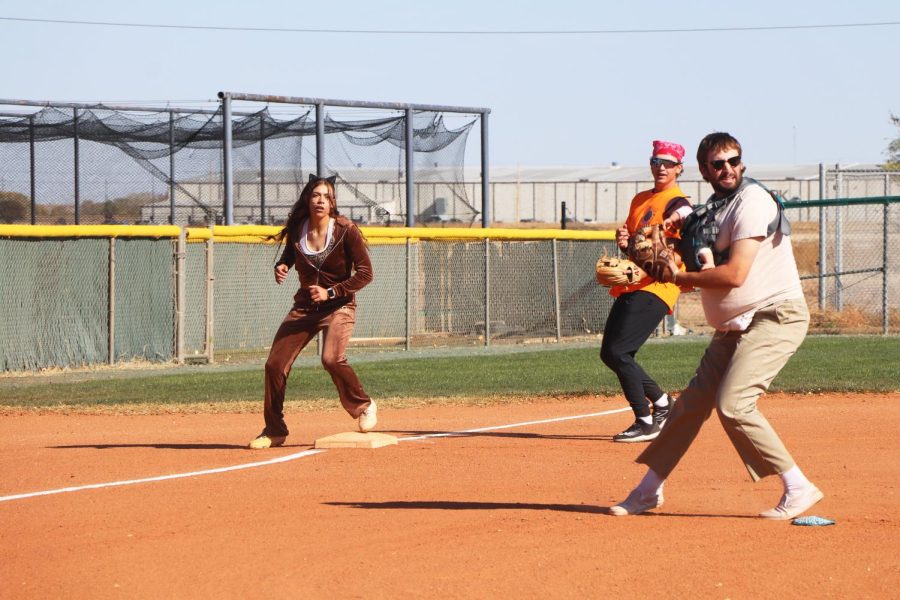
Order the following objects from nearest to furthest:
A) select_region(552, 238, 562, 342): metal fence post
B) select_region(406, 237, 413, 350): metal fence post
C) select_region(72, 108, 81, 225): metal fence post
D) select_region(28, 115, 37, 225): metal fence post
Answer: select_region(28, 115, 37, 225): metal fence post → select_region(72, 108, 81, 225): metal fence post → select_region(406, 237, 413, 350): metal fence post → select_region(552, 238, 562, 342): metal fence post

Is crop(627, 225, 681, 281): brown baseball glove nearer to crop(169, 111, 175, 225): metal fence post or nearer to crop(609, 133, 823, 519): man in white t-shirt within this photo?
crop(609, 133, 823, 519): man in white t-shirt

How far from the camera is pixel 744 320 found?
632cm

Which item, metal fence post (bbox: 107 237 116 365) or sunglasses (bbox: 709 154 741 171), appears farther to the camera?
metal fence post (bbox: 107 237 116 365)

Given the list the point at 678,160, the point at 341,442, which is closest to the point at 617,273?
the point at 678,160

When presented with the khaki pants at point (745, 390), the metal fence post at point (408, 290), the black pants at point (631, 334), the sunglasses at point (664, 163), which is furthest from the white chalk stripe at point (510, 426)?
the metal fence post at point (408, 290)

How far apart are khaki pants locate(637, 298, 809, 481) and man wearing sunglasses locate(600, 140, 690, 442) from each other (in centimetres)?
269

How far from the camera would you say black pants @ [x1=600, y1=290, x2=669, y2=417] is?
30.9ft

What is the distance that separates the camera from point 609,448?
30.6 ft

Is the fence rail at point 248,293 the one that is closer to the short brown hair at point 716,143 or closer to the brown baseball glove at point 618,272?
the brown baseball glove at point 618,272

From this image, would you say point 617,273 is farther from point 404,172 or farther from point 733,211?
point 404,172

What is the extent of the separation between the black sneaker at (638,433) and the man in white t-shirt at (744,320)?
123 inches

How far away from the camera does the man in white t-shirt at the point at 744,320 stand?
20.0 ft

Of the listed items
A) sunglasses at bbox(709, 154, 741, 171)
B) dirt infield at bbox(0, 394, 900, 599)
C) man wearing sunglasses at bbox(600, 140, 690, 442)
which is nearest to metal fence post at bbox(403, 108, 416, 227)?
dirt infield at bbox(0, 394, 900, 599)

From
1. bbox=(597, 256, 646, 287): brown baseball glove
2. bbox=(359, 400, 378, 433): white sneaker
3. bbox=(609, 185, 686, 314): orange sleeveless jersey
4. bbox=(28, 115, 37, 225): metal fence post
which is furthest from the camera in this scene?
bbox=(28, 115, 37, 225): metal fence post
